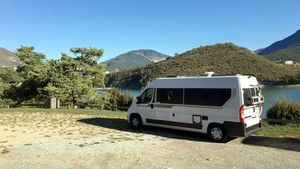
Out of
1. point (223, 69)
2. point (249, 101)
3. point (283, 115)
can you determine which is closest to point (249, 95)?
point (249, 101)

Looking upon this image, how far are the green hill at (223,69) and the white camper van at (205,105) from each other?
74886 millimetres

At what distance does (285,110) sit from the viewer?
16.2m

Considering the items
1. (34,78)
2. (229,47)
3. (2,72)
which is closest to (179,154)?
(34,78)

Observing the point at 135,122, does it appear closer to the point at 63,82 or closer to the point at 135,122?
the point at 135,122

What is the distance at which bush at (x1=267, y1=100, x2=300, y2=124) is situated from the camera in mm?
15977

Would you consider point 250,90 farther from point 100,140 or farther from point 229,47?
point 229,47

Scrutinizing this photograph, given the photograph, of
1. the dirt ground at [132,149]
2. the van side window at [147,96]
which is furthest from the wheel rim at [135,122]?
the van side window at [147,96]

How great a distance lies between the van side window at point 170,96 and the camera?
12609mm

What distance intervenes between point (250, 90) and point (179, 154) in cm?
406

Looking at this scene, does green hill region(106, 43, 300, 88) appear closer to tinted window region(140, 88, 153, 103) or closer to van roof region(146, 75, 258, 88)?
tinted window region(140, 88, 153, 103)

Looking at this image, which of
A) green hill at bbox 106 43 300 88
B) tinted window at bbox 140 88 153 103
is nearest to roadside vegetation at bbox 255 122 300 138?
tinted window at bbox 140 88 153 103

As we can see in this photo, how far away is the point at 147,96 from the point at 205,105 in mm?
2936

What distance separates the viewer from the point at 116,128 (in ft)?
46.6

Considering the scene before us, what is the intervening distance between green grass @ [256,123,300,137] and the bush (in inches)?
54.6
